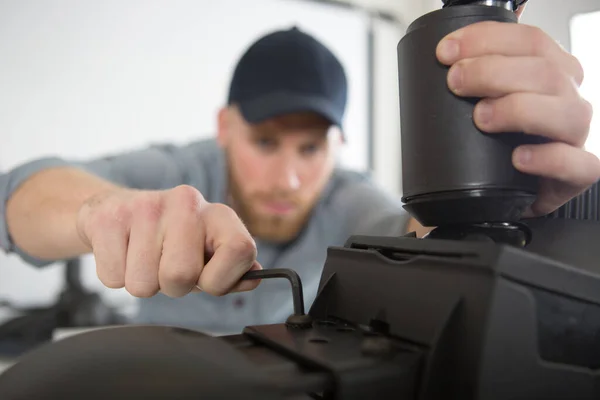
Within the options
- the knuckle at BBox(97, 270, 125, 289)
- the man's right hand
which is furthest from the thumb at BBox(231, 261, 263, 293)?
the knuckle at BBox(97, 270, 125, 289)

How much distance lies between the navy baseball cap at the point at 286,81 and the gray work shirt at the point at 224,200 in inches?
8.8

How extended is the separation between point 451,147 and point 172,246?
203 millimetres

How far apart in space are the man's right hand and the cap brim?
89 cm

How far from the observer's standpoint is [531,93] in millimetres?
334

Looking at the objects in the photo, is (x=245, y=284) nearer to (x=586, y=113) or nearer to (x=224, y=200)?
(x=586, y=113)

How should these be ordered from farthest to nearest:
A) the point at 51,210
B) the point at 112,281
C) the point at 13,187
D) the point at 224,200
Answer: the point at 224,200
the point at 13,187
the point at 51,210
the point at 112,281

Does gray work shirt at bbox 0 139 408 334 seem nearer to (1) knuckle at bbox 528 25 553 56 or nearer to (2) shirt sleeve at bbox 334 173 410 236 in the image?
(2) shirt sleeve at bbox 334 173 410 236

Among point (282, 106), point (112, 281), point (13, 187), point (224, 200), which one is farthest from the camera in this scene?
point (224, 200)

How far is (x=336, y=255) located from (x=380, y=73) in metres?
1.55

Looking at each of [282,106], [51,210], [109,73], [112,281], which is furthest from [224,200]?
[112,281]

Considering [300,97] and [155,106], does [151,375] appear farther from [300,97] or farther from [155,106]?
[155,106]

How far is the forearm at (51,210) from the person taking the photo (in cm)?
71

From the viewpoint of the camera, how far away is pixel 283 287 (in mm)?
1437

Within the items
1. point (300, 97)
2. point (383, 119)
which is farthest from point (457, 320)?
point (383, 119)
